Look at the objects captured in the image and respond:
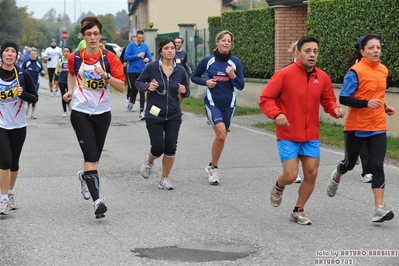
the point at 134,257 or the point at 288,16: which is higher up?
the point at 288,16

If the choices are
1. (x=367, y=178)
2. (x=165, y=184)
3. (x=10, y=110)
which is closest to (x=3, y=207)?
(x=10, y=110)

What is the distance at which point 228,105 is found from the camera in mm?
10383

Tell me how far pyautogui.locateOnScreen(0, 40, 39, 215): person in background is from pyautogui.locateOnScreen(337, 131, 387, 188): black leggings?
10.8ft

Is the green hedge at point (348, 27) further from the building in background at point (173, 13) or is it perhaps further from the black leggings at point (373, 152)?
the building in background at point (173, 13)

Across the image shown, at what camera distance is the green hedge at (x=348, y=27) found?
14.3 m

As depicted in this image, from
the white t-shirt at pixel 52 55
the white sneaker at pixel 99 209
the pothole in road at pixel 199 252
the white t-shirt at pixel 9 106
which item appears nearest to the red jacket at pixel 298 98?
the pothole in road at pixel 199 252

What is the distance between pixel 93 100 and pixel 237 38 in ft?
48.0

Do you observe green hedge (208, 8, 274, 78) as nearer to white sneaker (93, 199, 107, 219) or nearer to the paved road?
the paved road

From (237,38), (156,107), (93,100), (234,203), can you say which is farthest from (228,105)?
(237,38)

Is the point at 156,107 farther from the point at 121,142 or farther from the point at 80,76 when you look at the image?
the point at 121,142

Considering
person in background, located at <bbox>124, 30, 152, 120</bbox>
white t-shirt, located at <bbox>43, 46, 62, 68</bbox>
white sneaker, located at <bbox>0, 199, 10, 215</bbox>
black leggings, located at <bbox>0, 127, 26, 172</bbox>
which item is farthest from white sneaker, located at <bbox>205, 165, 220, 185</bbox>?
white t-shirt, located at <bbox>43, 46, 62, 68</bbox>

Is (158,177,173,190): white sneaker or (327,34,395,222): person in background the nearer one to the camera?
(327,34,395,222): person in background

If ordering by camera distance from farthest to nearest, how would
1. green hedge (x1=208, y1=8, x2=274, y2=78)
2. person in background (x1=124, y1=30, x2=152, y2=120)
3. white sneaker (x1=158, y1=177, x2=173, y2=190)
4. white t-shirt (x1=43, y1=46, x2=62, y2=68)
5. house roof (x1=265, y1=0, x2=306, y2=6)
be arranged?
white t-shirt (x1=43, y1=46, x2=62, y2=68) → green hedge (x1=208, y1=8, x2=274, y2=78) → person in background (x1=124, y1=30, x2=152, y2=120) → house roof (x1=265, y1=0, x2=306, y2=6) → white sneaker (x1=158, y1=177, x2=173, y2=190)

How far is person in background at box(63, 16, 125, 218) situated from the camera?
26.4ft
